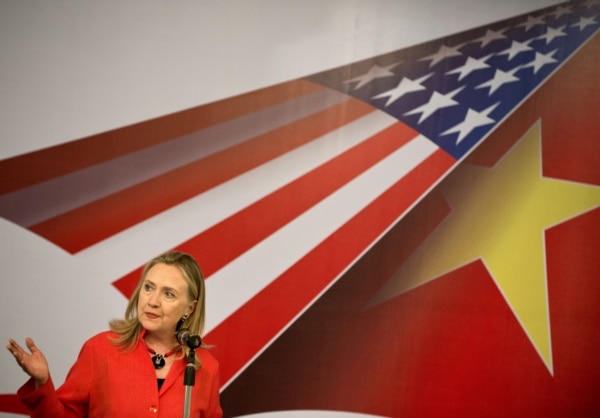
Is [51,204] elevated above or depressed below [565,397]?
above

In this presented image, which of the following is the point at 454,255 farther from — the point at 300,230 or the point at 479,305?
the point at 300,230

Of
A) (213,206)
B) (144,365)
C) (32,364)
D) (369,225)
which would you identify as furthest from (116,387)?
(369,225)

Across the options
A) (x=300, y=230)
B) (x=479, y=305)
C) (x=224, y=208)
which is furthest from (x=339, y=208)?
(x=479, y=305)

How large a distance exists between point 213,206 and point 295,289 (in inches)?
19.9

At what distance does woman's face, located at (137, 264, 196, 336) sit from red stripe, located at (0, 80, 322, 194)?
1.53 metres

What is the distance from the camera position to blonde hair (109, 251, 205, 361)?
2.20m

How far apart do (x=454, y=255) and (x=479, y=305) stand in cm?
25

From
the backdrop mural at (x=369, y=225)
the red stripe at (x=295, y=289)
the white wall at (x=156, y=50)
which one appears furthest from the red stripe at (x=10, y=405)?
the white wall at (x=156, y=50)

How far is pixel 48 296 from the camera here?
11.8 ft

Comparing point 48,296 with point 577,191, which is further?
point 577,191

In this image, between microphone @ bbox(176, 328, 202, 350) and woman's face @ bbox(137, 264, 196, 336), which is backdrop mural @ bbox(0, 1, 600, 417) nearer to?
woman's face @ bbox(137, 264, 196, 336)

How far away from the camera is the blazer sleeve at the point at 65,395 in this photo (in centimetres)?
201

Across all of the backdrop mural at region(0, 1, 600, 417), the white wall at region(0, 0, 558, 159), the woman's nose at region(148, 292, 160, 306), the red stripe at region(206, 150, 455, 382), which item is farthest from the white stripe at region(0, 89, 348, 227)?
the woman's nose at region(148, 292, 160, 306)

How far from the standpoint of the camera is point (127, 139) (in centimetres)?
367
